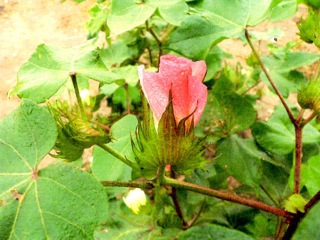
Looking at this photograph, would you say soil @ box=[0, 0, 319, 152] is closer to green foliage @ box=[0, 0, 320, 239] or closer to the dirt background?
the dirt background

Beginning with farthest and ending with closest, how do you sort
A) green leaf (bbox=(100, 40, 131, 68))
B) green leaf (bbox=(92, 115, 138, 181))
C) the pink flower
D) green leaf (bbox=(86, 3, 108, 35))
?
green leaf (bbox=(100, 40, 131, 68))
green leaf (bbox=(86, 3, 108, 35))
green leaf (bbox=(92, 115, 138, 181))
the pink flower

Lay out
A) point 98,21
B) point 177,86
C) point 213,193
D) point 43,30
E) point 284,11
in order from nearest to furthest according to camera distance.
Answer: point 177,86, point 213,193, point 284,11, point 98,21, point 43,30

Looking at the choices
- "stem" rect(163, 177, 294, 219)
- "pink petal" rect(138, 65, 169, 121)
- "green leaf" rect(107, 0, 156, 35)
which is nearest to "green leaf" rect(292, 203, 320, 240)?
"stem" rect(163, 177, 294, 219)

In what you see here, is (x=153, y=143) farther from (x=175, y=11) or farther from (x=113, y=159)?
(x=175, y=11)

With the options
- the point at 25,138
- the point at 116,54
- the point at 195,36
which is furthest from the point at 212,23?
the point at 116,54

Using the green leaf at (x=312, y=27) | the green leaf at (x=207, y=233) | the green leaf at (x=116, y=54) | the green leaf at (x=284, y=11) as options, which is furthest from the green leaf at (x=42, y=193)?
the green leaf at (x=116, y=54)

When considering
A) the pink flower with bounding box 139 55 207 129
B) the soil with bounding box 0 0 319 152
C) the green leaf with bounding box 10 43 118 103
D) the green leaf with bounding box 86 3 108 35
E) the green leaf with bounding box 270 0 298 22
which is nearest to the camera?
the pink flower with bounding box 139 55 207 129

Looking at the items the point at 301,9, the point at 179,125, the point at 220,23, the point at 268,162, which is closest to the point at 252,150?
the point at 268,162

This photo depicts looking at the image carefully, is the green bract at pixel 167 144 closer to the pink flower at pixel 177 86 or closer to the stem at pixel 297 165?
the pink flower at pixel 177 86
